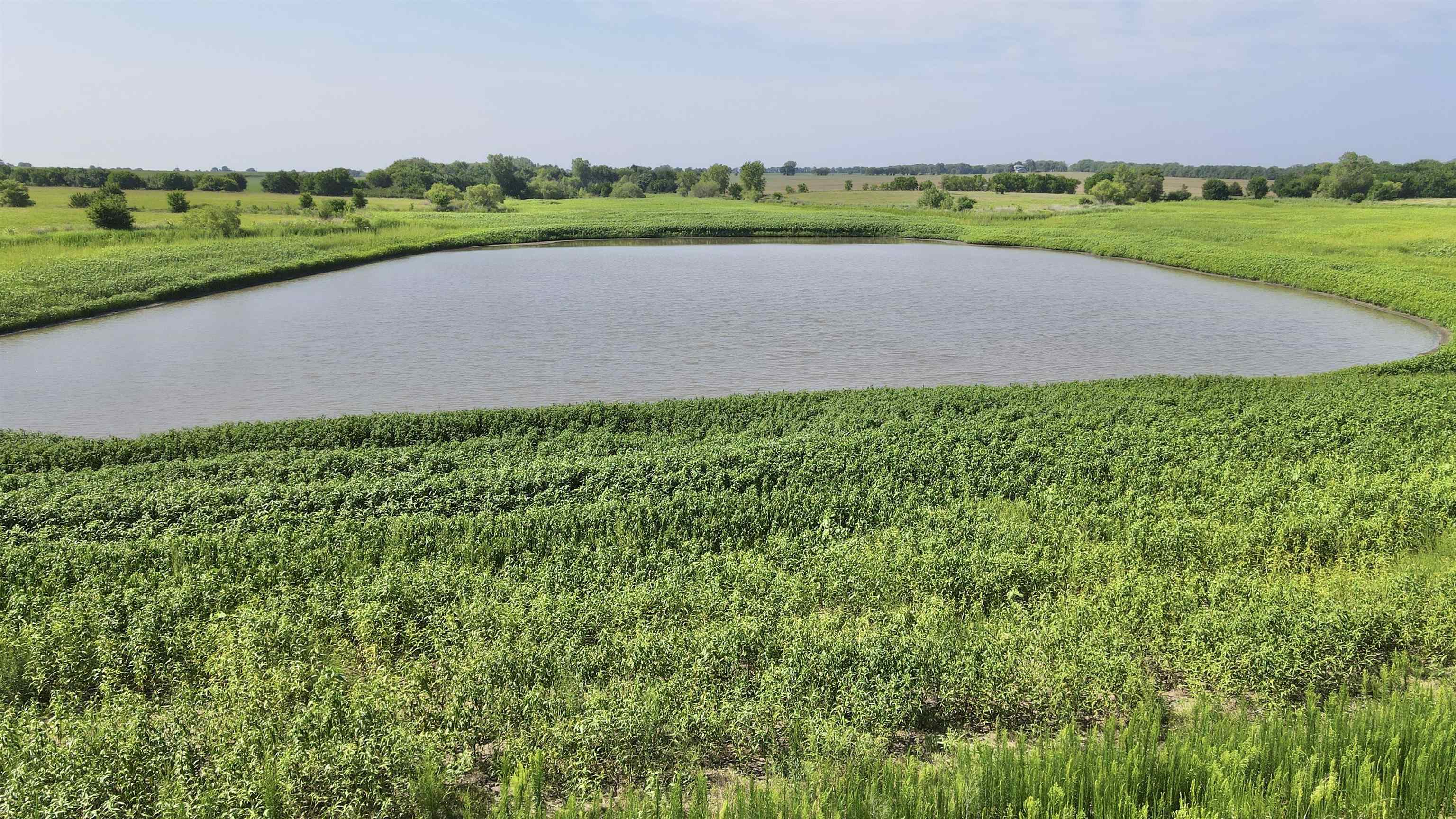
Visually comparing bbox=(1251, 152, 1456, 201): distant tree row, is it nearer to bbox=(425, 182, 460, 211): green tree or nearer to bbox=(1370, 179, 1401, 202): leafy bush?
bbox=(1370, 179, 1401, 202): leafy bush

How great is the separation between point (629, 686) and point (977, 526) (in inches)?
233

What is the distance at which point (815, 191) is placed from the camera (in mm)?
125312

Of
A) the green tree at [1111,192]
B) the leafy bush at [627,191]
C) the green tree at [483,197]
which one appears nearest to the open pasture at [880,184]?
the green tree at [1111,192]

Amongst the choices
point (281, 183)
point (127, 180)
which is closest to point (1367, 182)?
point (281, 183)

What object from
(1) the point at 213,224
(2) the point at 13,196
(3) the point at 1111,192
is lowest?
(1) the point at 213,224

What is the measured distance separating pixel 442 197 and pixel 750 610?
282ft

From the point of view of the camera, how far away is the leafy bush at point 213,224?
46.9 m

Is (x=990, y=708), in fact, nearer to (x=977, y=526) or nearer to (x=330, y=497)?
(x=977, y=526)

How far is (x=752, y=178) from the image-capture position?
12019cm

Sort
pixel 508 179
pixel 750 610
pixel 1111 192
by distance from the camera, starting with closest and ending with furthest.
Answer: pixel 750 610 → pixel 1111 192 → pixel 508 179

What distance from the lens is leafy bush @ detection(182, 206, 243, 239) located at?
154ft

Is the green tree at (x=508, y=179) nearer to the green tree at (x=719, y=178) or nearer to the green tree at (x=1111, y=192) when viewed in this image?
the green tree at (x=719, y=178)

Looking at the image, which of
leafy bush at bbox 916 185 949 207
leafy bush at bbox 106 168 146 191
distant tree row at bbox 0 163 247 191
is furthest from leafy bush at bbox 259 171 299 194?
leafy bush at bbox 916 185 949 207

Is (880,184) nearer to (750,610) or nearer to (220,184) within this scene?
(220,184)
